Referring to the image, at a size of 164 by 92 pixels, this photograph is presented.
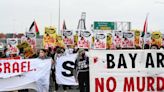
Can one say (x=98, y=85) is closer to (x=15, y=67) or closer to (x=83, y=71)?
(x=83, y=71)

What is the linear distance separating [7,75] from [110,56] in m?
5.19

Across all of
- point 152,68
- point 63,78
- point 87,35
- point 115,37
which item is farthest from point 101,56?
point 115,37

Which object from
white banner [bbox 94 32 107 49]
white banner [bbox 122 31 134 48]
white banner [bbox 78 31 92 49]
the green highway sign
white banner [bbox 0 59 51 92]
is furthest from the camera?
the green highway sign

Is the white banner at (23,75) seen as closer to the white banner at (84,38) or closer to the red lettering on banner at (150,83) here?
the red lettering on banner at (150,83)

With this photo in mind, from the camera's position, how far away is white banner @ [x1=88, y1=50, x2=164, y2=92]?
8.88 meters

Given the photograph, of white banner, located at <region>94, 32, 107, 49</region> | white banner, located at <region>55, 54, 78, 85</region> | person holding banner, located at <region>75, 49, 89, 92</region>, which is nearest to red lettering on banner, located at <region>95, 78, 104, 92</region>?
person holding banner, located at <region>75, 49, 89, 92</region>

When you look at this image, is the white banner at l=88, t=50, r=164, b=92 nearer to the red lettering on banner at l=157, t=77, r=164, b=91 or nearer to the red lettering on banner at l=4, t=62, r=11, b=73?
the red lettering on banner at l=157, t=77, r=164, b=91

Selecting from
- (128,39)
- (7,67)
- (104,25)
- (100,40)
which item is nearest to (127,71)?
(7,67)

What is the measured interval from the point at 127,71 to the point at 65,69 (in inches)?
280

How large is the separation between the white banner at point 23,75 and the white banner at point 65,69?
2.22 meters

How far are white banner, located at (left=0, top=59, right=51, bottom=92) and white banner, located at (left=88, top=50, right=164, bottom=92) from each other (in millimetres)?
4838

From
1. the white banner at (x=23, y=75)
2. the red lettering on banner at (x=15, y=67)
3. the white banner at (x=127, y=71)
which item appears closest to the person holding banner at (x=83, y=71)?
the white banner at (x=23, y=75)

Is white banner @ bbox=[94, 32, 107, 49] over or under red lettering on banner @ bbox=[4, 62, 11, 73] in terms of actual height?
over

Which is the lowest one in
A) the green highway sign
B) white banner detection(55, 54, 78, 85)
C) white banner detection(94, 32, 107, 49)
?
white banner detection(55, 54, 78, 85)
